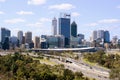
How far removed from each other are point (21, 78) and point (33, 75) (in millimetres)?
2006

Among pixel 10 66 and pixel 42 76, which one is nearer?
pixel 42 76

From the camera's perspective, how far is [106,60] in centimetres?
9275

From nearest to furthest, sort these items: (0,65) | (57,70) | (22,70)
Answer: (22,70)
(57,70)
(0,65)

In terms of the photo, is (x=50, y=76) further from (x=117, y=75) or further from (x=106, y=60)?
(x=106, y=60)

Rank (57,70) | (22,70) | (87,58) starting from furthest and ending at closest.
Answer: (87,58) → (57,70) → (22,70)

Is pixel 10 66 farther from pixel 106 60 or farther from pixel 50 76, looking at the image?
pixel 106 60

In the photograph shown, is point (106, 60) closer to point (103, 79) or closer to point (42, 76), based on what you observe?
point (103, 79)

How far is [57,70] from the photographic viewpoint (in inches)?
2571

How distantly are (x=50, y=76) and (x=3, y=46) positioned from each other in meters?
143

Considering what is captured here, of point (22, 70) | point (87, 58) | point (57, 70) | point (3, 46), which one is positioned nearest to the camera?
point (22, 70)

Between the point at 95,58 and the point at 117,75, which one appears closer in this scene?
the point at 117,75

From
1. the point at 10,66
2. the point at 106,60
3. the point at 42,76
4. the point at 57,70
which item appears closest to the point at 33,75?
the point at 42,76

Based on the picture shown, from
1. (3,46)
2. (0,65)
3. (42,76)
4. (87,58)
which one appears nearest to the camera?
(42,76)

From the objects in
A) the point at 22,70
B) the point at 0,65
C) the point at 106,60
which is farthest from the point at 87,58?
the point at 22,70
